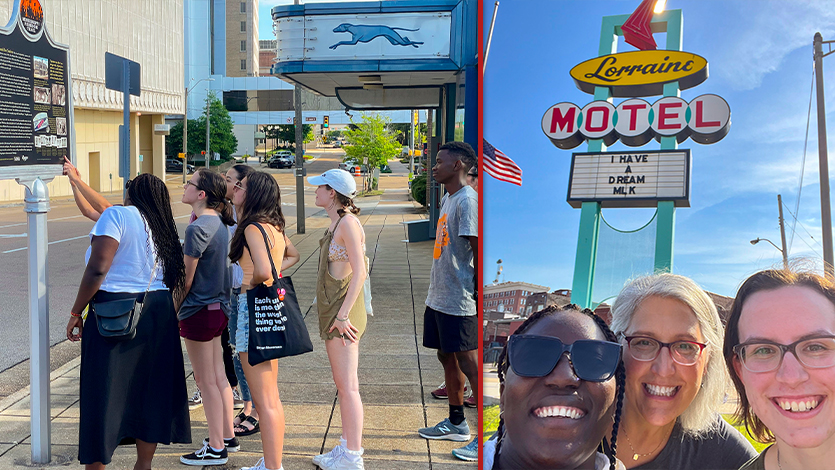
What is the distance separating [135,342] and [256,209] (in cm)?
91

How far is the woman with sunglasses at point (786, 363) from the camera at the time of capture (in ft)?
6.24

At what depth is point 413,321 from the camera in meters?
7.96

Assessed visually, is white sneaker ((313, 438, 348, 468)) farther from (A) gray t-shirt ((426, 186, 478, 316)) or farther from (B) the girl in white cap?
(A) gray t-shirt ((426, 186, 478, 316))

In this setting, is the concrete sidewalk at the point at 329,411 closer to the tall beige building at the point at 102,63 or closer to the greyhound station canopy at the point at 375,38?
the greyhound station canopy at the point at 375,38

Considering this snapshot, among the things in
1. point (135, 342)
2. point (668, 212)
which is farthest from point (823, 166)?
point (135, 342)

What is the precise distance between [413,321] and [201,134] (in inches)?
A: 2098

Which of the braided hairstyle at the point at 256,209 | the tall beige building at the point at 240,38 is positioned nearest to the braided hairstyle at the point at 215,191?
the braided hairstyle at the point at 256,209

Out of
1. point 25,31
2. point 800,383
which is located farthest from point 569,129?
point 25,31

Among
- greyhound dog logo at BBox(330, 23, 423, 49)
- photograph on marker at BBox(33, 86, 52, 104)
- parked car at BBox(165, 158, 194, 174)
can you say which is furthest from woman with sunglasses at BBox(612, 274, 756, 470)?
parked car at BBox(165, 158, 194, 174)

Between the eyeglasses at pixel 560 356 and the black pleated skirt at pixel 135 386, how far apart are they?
2.13 meters

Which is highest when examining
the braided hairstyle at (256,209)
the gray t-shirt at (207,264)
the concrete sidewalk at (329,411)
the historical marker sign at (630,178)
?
the historical marker sign at (630,178)

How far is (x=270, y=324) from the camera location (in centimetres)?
355

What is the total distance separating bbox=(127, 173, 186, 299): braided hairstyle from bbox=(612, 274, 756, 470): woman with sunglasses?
2425 millimetres

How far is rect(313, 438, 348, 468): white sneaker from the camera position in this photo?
390 centimetres
